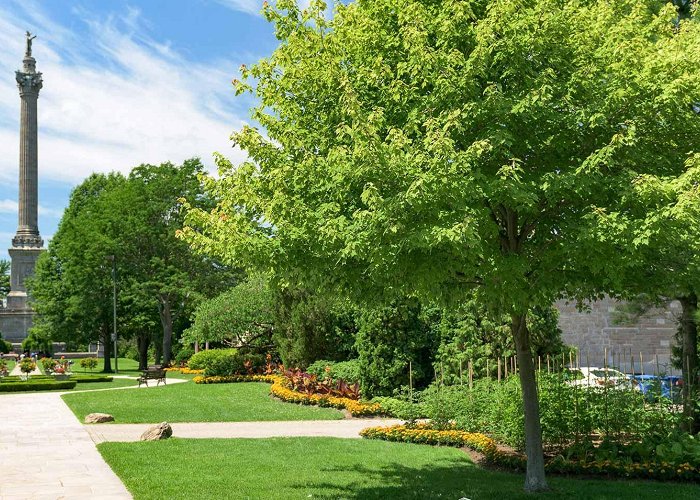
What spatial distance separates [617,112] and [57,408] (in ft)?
71.7

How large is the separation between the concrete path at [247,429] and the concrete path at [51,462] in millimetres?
736

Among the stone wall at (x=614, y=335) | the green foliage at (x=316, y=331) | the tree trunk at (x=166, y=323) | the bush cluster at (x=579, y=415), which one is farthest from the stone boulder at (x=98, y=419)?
the tree trunk at (x=166, y=323)

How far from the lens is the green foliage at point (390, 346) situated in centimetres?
2225

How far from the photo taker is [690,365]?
45.0 feet

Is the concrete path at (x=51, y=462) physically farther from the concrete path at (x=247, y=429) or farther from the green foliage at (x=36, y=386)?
the green foliage at (x=36, y=386)

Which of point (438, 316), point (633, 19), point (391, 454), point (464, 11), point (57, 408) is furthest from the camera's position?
point (57, 408)

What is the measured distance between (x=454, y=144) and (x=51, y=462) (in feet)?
31.4

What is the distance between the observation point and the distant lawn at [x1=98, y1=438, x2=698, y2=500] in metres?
10.2

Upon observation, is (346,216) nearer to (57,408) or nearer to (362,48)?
(362,48)

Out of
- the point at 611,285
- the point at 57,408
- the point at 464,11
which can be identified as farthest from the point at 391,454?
the point at 57,408

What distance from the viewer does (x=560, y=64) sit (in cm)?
891

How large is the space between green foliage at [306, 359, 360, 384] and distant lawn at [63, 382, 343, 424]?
1803 mm

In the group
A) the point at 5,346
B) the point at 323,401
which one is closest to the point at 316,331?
the point at 323,401

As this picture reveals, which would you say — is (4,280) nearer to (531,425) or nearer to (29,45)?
(29,45)
